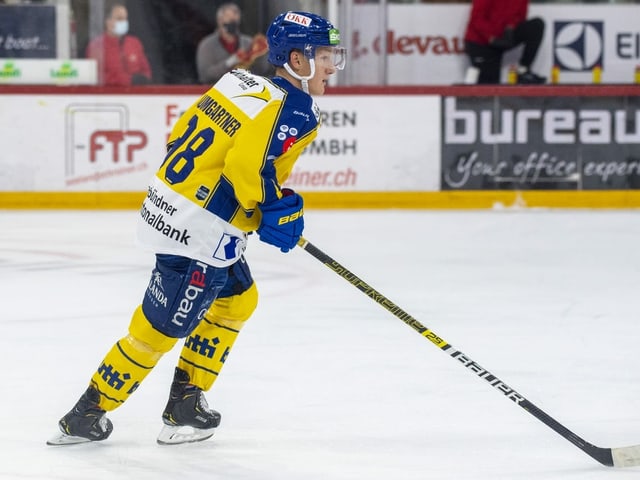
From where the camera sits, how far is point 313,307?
461cm

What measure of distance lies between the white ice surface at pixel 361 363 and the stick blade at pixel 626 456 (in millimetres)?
24

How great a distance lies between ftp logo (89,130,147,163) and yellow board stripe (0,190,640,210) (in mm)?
273

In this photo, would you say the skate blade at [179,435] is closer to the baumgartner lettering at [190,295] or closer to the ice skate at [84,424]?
the ice skate at [84,424]

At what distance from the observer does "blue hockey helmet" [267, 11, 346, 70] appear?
2.71 metres

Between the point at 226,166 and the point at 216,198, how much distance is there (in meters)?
0.10

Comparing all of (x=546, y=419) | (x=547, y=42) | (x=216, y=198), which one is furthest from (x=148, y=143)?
(x=546, y=419)

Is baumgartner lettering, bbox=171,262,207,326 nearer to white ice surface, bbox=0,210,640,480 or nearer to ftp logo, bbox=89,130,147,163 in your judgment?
white ice surface, bbox=0,210,640,480

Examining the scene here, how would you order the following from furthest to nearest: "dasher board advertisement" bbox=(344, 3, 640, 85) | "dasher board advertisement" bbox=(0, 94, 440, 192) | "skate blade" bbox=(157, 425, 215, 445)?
1. "dasher board advertisement" bbox=(344, 3, 640, 85)
2. "dasher board advertisement" bbox=(0, 94, 440, 192)
3. "skate blade" bbox=(157, 425, 215, 445)

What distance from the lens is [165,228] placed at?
272 centimetres

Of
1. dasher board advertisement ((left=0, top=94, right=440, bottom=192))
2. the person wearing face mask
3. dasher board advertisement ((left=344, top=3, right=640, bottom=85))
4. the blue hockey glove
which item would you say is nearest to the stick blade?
the blue hockey glove

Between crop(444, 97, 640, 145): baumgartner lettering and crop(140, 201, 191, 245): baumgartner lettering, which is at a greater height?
crop(140, 201, 191, 245): baumgartner lettering

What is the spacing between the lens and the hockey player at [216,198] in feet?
8.61

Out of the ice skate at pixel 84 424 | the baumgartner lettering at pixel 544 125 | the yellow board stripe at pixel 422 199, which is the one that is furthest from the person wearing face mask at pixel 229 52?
the ice skate at pixel 84 424

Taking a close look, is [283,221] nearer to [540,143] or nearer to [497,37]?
[540,143]
